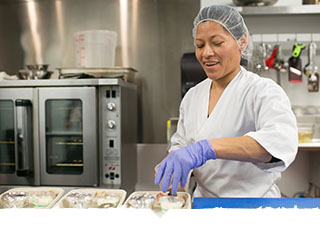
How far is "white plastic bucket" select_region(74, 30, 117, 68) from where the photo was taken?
3000mm

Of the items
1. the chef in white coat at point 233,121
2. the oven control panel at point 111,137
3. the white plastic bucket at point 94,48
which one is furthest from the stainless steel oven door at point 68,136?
the chef in white coat at point 233,121

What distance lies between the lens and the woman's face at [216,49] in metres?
1.41

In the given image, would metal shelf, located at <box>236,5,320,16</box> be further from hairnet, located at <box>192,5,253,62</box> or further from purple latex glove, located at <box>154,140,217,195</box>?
→ purple latex glove, located at <box>154,140,217,195</box>

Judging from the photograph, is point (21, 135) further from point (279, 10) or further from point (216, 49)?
point (279, 10)

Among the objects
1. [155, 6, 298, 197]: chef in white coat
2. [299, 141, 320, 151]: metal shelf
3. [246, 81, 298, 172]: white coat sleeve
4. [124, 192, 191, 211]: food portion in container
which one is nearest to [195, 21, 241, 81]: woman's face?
[155, 6, 298, 197]: chef in white coat

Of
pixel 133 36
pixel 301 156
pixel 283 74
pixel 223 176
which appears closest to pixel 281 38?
pixel 283 74

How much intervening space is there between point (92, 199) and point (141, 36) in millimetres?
2452

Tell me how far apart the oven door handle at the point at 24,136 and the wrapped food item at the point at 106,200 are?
1725 mm

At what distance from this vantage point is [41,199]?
102 centimetres

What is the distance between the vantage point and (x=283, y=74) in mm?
3189

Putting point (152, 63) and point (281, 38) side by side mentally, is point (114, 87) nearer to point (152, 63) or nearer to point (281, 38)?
point (152, 63)

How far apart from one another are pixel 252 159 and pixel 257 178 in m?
0.25

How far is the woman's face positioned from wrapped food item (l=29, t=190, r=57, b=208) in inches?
31.9

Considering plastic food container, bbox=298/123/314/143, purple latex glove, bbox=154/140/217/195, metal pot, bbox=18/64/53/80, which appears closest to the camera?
purple latex glove, bbox=154/140/217/195
